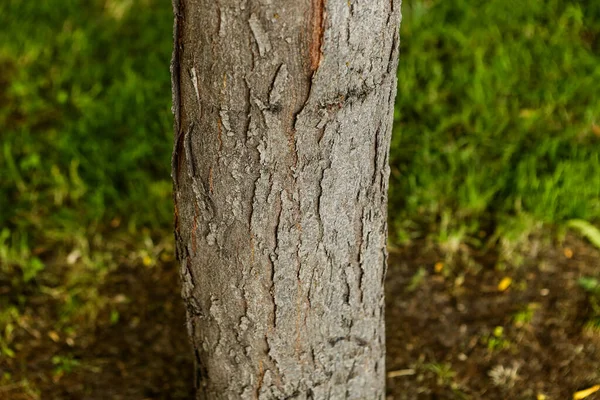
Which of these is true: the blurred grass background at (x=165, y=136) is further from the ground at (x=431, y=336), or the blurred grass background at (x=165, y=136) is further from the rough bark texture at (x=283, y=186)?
the rough bark texture at (x=283, y=186)

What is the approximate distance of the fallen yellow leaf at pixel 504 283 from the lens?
8.82ft

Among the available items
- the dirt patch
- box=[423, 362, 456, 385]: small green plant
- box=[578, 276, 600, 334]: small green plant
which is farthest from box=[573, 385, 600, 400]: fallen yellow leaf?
box=[423, 362, 456, 385]: small green plant

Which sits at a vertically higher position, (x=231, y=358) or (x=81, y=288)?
(x=231, y=358)

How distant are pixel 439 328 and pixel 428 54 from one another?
65.2 inches

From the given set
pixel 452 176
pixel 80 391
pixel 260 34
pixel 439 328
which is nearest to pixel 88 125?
pixel 80 391

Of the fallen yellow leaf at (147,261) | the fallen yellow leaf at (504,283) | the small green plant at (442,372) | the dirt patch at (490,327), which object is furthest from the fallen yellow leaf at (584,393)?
the fallen yellow leaf at (147,261)

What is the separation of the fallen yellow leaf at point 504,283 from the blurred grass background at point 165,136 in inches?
5.7

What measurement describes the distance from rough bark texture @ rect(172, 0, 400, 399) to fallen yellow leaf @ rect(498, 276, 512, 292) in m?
0.79

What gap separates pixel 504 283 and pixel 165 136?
1601 mm

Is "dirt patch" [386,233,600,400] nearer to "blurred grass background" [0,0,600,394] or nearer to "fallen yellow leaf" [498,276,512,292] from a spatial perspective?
"fallen yellow leaf" [498,276,512,292]

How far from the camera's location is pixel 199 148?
5.29ft

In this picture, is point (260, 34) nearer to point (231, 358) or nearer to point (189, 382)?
point (231, 358)

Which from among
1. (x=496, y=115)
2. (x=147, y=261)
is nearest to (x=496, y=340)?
(x=496, y=115)

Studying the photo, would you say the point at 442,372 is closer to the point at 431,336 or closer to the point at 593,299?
the point at 431,336
